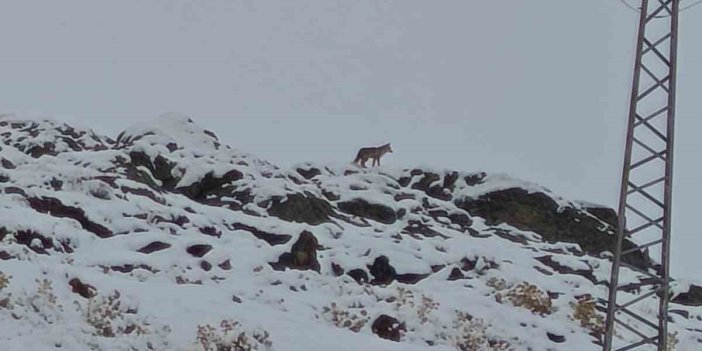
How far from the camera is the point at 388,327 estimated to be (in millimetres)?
11148

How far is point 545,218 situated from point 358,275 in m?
8.44

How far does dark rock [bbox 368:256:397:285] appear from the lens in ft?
45.8

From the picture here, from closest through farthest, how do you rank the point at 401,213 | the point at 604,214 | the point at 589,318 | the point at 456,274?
1. the point at 589,318
2. the point at 456,274
3. the point at 401,213
4. the point at 604,214

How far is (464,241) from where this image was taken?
17453 mm

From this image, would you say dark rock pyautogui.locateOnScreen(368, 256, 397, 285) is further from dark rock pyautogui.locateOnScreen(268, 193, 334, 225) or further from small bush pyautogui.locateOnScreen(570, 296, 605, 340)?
small bush pyautogui.locateOnScreen(570, 296, 605, 340)

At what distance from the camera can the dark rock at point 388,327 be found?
1103cm

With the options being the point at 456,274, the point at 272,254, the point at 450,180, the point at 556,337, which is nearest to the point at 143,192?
the point at 272,254

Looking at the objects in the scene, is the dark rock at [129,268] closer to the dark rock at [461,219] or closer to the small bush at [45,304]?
the small bush at [45,304]

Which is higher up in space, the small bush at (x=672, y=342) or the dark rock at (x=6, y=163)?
the dark rock at (x=6, y=163)

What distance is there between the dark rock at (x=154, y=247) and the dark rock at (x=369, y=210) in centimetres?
626

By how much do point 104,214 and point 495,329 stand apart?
21.3ft

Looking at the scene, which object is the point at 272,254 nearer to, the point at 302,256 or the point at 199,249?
the point at 302,256

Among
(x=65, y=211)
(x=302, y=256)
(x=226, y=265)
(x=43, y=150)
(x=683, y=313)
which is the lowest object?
(x=683, y=313)

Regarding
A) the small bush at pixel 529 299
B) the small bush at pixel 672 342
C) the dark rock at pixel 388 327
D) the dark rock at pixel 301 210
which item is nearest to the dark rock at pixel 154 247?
the dark rock at pixel 388 327
